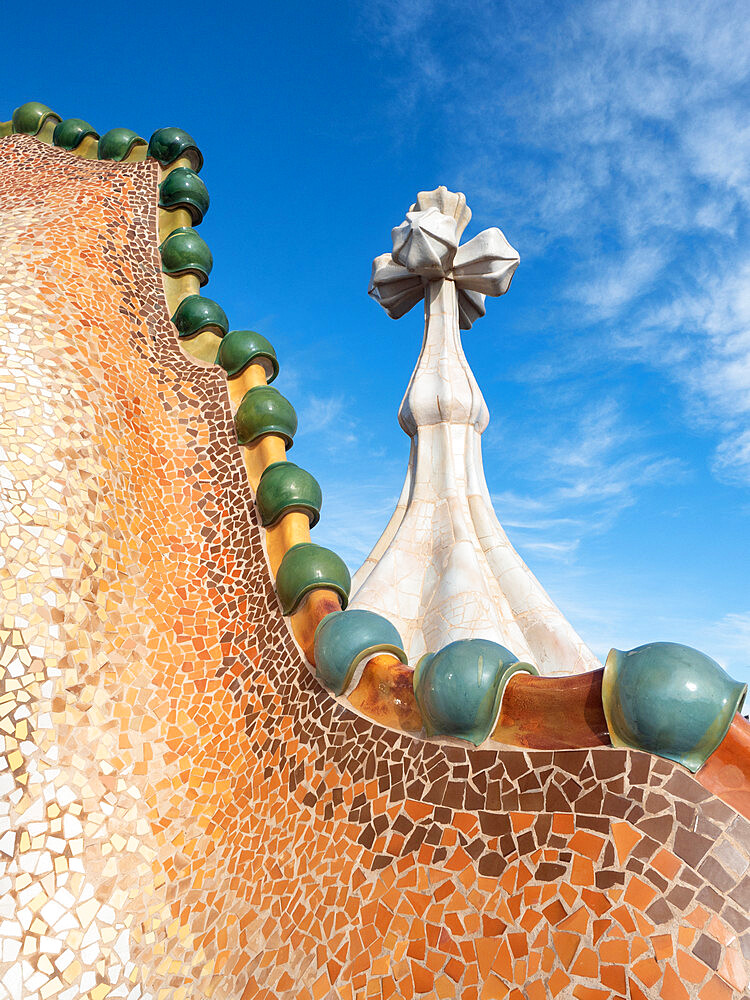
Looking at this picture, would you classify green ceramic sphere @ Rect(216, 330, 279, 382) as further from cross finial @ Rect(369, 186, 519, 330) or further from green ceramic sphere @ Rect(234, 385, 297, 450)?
cross finial @ Rect(369, 186, 519, 330)

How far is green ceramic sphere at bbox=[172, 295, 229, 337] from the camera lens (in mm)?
3377

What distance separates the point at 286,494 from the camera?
2.75m

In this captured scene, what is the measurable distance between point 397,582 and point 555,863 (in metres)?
4.40

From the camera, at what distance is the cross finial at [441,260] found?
272 inches

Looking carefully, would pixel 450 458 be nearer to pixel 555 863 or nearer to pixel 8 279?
pixel 8 279

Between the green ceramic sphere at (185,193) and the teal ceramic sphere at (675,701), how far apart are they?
3254mm

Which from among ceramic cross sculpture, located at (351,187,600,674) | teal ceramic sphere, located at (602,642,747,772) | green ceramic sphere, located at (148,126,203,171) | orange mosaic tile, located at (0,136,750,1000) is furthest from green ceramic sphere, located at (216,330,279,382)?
ceramic cross sculpture, located at (351,187,600,674)

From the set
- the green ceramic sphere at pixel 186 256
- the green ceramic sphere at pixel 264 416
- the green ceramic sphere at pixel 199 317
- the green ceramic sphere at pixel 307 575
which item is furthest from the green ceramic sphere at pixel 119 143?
the green ceramic sphere at pixel 307 575

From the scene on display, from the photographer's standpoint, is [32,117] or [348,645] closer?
[348,645]

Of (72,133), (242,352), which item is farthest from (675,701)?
(72,133)

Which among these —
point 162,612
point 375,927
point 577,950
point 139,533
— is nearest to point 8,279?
point 139,533

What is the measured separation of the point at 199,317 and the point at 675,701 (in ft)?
8.61

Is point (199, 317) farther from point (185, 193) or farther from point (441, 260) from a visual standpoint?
point (441, 260)

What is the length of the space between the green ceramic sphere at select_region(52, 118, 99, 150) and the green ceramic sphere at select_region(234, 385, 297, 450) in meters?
2.25
